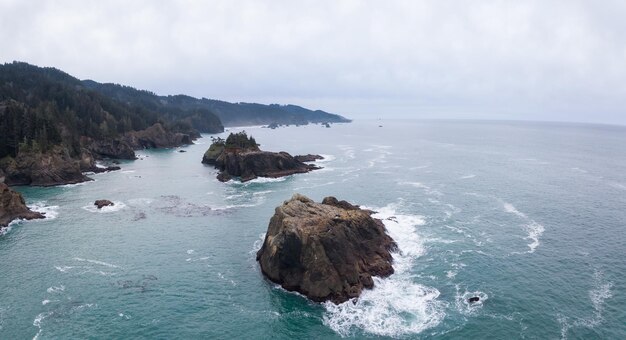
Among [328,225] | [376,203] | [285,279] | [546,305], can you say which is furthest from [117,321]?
[376,203]

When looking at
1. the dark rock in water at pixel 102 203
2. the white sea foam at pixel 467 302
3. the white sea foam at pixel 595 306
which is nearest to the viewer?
the white sea foam at pixel 595 306

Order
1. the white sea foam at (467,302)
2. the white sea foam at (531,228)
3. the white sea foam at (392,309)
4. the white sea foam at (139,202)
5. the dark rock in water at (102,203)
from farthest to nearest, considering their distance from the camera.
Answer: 1. the white sea foam at (139,202)
2. the dark rock in water at (102,203)
3. the white sea foam at (531,228)
4. the white sea foam at (467,302)
5. the white sea foam at (392,309)

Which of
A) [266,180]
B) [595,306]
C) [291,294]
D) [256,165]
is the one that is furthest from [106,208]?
[595,306]

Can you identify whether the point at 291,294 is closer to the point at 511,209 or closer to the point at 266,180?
the point at 511,209

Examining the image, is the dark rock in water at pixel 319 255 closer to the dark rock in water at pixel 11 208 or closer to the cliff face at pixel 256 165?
the dark rock in water at pixel 11 208

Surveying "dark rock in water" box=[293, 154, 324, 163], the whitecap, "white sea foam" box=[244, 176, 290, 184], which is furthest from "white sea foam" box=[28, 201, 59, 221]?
the whitecap

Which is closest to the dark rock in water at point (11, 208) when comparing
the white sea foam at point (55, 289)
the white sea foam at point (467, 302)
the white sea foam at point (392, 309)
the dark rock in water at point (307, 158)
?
the white sea foam at point (55, 289)

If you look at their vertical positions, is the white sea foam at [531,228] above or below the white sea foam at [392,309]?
above
